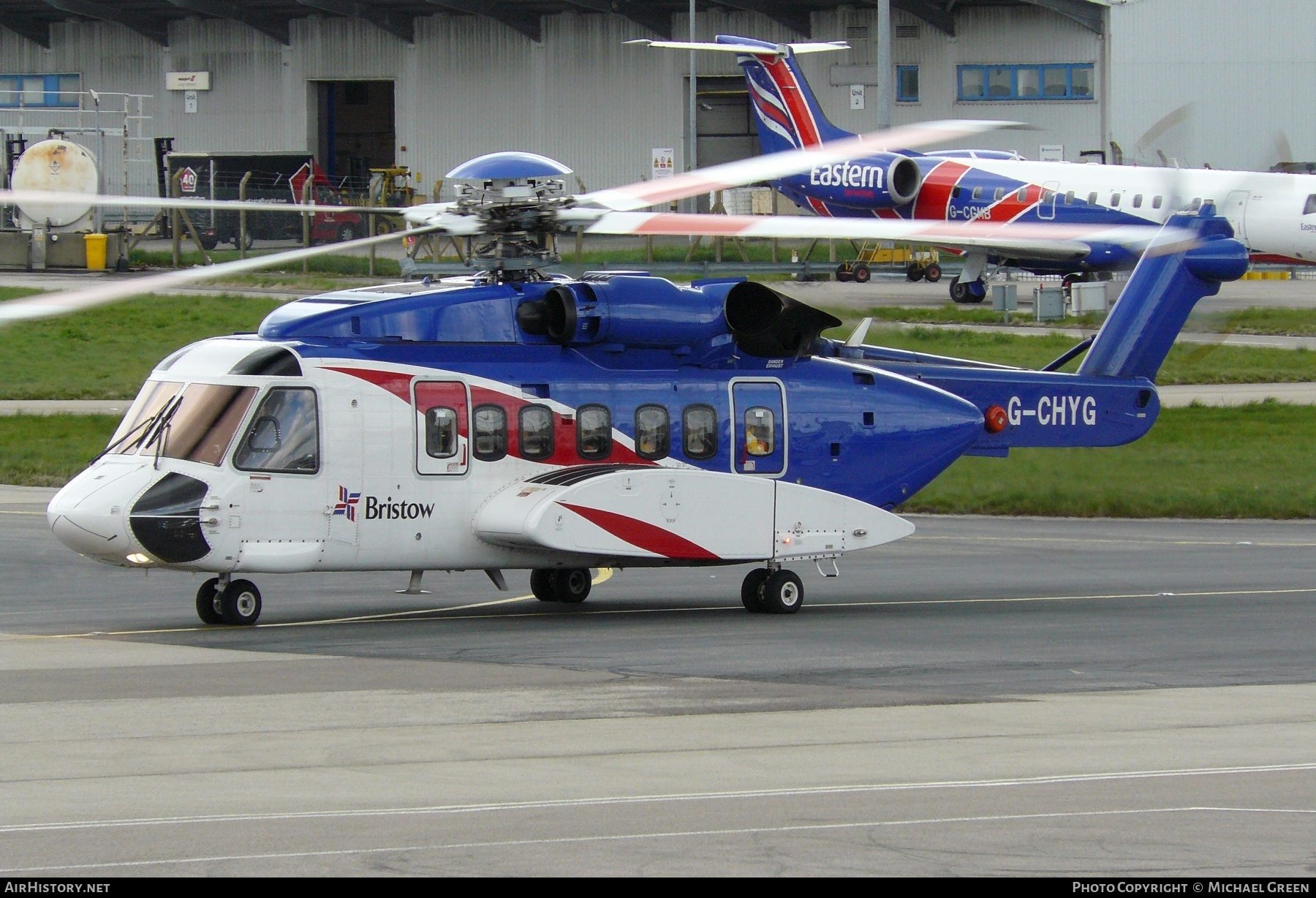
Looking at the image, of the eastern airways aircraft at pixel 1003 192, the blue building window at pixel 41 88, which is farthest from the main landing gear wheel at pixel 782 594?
the blue building window at pixel 41 88

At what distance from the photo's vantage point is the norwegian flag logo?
13500 millimetres

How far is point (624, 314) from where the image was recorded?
1448 centimetres

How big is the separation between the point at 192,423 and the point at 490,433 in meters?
2.43

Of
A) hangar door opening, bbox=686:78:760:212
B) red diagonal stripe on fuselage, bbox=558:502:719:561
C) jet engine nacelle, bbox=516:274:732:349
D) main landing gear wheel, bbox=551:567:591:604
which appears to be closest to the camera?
red diagonal stripe on fuselage, bbox=558:502:719:561

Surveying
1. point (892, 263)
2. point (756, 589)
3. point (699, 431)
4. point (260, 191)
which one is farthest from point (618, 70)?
point (756, 589)

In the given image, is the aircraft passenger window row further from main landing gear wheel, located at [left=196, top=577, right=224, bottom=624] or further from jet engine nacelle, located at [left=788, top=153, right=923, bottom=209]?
jet engine nacelle, located at [left=788, top=153, right=923, bottom=209]

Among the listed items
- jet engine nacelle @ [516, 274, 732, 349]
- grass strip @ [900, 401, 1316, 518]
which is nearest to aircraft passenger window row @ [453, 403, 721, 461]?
jet engine nacelle @ [516, 274, 732, 349]

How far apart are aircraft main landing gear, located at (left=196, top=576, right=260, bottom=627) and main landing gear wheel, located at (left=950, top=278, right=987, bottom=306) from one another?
96.3ft

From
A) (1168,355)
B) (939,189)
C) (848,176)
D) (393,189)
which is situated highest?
(393,189)

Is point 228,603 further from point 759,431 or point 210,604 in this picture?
point 759,431

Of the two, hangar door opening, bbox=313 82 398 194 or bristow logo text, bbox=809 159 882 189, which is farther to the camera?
hangar door opening, bbox=313 82 398 194

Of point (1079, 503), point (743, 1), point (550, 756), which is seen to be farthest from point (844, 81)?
point (550, 756)

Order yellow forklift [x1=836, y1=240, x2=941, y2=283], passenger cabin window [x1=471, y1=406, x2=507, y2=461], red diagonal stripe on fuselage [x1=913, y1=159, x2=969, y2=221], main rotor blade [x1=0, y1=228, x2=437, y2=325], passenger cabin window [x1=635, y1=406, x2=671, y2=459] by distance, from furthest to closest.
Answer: yellow forklift [x1=836, y1=240, x2=941, y2=283]
red diagonal stripe on fuselage [x1=913, y1=159, x2=969, y2=221]
passenger cabin window [x1=635, y1=406, x2=671, y2=459]
passenger cabin window [x1=471, y1=406, x2=507, y2=461]
main rotor blade [x1=0, y1=228, x2=437, y2=325]

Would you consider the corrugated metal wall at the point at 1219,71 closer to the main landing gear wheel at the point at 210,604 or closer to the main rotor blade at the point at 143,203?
the main landing gear wheel at the point at 210,604
